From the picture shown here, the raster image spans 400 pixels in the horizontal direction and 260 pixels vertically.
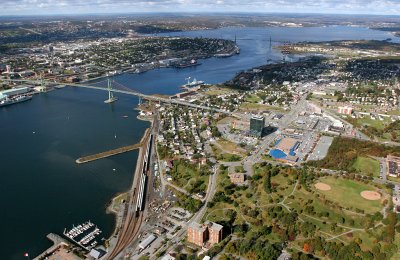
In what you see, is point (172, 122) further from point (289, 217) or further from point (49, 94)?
point (49, 94)

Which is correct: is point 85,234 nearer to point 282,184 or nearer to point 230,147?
point 282,184

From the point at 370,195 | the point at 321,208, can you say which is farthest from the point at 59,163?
the point at 370,195

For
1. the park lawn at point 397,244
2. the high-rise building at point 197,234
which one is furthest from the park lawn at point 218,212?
the park lawn at point 397,244

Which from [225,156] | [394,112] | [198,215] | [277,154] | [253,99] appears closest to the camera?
[198,215]

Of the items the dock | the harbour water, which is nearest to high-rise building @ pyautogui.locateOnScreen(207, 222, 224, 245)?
the harbour water

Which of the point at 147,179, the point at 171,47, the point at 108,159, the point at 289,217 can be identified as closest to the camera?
the point at 289,217

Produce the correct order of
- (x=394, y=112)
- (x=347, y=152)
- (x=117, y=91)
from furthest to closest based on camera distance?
1. (x=117, y=91)
2. (x=394, y=112)
3. (x=347, y=152)

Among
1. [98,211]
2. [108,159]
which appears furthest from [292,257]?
[108,159]
